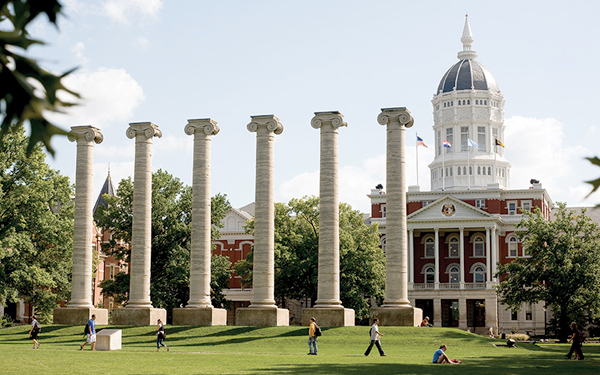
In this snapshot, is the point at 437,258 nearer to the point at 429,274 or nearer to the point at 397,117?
the point at 429,274

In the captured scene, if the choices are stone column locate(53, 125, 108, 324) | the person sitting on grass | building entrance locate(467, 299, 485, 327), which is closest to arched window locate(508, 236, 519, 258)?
building entrance locate(467, 299, 485, 327)

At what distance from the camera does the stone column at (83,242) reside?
62156 mm

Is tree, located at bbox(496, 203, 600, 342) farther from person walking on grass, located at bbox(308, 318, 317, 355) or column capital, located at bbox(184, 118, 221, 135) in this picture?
person walking on grass, located at bbox(308, 318, 317, 355)

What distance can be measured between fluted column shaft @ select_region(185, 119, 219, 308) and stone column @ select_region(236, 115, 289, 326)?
12.0 ft

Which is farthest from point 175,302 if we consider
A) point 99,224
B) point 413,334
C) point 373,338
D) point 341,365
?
point 341,365

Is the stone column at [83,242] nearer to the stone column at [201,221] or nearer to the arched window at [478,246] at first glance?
the stone column at [201,221]

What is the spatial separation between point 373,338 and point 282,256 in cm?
4330

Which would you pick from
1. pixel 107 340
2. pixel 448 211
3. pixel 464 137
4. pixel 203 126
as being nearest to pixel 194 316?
pixel 203 126

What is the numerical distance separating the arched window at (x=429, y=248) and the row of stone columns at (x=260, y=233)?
5898 centimetres

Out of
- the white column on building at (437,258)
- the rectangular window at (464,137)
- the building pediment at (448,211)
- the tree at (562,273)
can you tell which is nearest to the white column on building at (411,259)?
the building pediment at (448,211)

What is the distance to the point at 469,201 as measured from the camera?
119 m

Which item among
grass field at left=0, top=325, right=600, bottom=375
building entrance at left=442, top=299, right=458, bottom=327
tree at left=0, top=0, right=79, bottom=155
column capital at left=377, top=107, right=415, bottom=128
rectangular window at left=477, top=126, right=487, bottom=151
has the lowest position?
building entrance at left=442, top=299, right=458, bottom=327

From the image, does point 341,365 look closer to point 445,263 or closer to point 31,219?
point 31,219

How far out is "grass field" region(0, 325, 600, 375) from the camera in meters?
30.6
